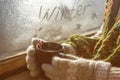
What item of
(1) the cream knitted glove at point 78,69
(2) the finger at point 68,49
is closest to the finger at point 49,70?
(1) the cream knitted glove at point 78,69

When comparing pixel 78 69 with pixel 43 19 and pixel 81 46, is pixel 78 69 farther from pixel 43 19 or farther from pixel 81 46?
pixel 43 19

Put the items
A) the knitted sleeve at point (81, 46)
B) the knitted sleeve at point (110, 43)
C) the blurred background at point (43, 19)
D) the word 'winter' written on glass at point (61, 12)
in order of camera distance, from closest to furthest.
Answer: the knitted sleeve at point (110, 43), the knitted sleeve at point (81, 46), the blurred background at point (43, 19), the word 'winter' written on glass at point (61, 12)

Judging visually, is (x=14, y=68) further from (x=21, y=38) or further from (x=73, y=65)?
(x=73, y=65)

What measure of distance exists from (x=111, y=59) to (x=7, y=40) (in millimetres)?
570

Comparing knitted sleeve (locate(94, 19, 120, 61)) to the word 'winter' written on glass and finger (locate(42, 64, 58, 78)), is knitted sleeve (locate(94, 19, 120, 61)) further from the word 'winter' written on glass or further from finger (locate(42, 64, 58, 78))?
the word 'winter' written on glass

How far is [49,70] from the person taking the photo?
846mm

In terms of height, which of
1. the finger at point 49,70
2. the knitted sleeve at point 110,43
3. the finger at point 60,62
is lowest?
the finger at point 49,70

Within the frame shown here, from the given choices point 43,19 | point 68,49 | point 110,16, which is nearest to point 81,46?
point 68,49

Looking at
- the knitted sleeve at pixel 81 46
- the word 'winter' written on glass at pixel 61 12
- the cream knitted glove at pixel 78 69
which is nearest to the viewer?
the cream knitted glove at pixel 78 69

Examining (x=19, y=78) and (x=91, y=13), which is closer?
(x=19, y=78)

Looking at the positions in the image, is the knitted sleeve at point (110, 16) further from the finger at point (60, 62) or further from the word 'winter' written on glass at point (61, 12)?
the word 'winter' written on glass at point (61, 12)

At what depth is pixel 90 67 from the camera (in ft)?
2.60

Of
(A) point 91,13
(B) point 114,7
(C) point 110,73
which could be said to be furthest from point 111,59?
(A) point 91,13

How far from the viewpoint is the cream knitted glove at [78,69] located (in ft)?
2.58
